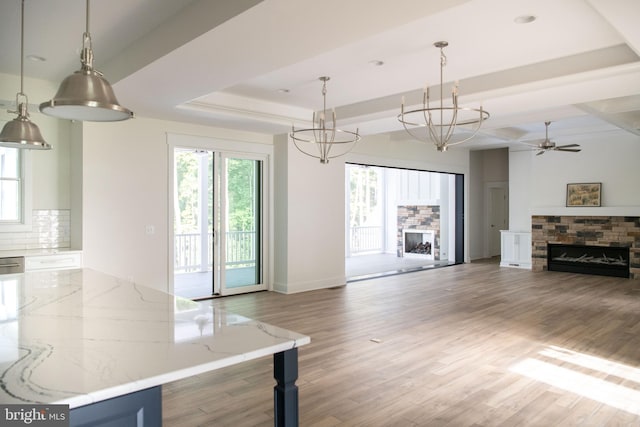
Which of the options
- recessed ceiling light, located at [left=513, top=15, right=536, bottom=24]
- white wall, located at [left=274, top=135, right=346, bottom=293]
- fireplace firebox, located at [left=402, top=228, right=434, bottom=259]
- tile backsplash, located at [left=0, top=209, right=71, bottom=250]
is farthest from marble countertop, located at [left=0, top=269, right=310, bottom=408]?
fireplace firebox, located at [left=402, top=228, right=434, bottom=259]

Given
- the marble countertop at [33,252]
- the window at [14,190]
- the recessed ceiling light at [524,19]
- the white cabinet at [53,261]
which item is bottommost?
the white cabinet at [53,261]

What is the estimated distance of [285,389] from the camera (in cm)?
167

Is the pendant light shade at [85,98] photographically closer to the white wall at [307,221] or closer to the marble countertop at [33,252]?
the marble countertop at [33,252]

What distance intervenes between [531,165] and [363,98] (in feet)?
19.2

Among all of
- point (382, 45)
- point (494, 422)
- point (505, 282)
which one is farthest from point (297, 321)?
point (505, 282)

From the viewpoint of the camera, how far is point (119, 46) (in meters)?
3.97

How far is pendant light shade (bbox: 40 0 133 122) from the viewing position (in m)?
1.87

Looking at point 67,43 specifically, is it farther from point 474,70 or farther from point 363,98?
point 474,70

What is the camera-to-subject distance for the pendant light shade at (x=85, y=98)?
1.87 meters

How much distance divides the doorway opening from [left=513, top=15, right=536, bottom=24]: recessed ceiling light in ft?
20.2

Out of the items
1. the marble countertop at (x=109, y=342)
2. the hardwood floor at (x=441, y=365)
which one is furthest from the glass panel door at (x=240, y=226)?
the marble countertop at (x=109, y=342)

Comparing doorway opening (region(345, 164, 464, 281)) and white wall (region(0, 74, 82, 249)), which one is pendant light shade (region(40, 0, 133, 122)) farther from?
doorway opening (region(345, 164, 464, 281))

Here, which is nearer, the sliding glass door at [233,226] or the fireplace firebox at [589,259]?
the sliding glass door at [233,226]

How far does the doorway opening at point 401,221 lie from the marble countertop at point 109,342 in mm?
6942
